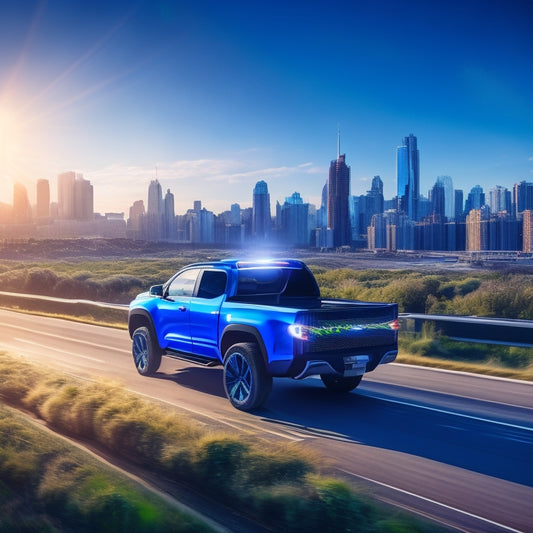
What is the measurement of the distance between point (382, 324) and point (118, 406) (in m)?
3.66

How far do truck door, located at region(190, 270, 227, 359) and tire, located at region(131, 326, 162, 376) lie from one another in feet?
4.59

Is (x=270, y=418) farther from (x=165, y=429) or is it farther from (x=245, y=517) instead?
(x=245, y=517)

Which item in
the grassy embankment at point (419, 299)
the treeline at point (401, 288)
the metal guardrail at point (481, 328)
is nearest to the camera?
the metal guardrail at point (481, 328)

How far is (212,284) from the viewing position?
31.7ft

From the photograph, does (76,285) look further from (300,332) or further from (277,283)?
(300,332)

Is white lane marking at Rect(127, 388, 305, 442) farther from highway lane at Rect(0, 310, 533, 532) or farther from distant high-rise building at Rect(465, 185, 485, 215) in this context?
distant high-rise building at Rect(465, 185, 485, 215)

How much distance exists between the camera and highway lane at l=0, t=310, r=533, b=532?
5344mm

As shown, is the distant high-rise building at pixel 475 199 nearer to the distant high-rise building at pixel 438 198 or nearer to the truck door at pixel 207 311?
the distant high-rise building at pixel 438 198

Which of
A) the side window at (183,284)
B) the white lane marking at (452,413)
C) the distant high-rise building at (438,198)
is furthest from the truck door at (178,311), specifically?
the distant high-rise building at (438,198)

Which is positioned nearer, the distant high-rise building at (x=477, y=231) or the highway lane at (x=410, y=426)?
the highway lane at (x=410, y=426)

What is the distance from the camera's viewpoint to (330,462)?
5898 millimetres

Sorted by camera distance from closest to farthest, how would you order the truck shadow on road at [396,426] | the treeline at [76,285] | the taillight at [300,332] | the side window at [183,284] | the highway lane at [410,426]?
1. the highway lane at [410,426]
2. the truck shadow on road at [396,426]
3. the taillight at [300,332]
4. the side window at [183,284]
5. the treeline at [76,285]

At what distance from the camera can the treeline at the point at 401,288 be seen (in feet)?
66.4

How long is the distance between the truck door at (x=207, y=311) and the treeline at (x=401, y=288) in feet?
42.9
